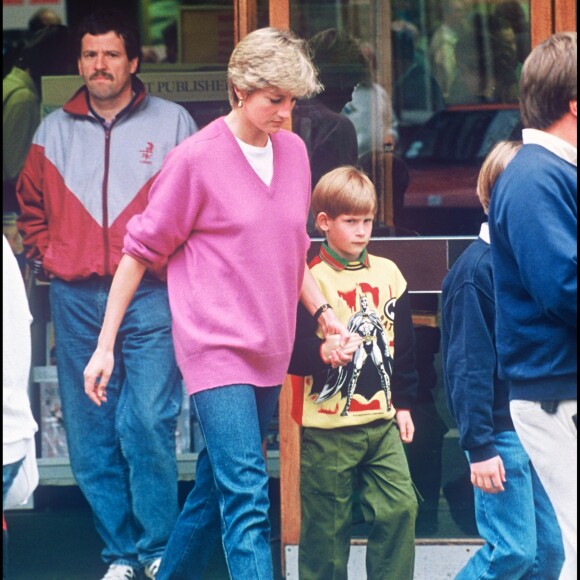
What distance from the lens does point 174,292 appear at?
4.54m

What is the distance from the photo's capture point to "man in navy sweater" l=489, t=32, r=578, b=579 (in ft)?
11.9

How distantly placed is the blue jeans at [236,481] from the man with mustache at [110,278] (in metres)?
0.77

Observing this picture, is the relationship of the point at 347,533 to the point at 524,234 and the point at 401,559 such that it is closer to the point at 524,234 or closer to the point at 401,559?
the point at 401,559

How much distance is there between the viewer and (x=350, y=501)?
4.77 m

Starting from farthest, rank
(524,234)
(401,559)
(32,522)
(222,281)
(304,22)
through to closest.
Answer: (32,522) < (304,22) < (401,559) < (222,281) < (524,234)

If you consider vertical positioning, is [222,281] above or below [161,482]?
above

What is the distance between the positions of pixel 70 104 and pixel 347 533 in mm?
1960

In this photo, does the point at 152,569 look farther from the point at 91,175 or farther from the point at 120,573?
the point at 91,175

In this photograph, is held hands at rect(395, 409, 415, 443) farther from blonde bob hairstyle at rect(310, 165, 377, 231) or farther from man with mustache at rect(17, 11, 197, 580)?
man with mustache at rect(17, 11, 197, 580)

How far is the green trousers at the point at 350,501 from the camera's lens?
4707 millimetres

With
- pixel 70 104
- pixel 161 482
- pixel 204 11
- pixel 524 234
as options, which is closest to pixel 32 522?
pixel 161 482

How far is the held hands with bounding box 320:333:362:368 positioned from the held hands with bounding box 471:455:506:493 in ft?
1.79

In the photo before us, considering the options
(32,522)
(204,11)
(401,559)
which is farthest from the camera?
(32,522)

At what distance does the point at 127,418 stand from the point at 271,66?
63.7 inches
